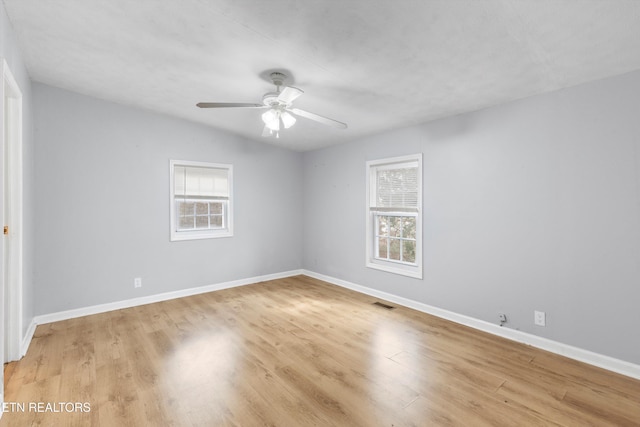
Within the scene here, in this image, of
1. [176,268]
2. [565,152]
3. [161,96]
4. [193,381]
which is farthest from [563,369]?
[161,96]

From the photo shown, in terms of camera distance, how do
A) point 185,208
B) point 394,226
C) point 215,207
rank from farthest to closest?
1. point 215,207
2. point 185,208
3. point 394,226

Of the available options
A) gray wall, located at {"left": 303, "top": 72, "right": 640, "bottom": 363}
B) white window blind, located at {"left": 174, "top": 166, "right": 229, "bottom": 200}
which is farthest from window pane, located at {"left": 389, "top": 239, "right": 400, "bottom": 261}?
white window blind, located at {"left": 174, "top": 166, "right": 229, "bottom": 200}

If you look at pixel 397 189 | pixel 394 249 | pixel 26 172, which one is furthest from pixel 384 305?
pixel 26 172

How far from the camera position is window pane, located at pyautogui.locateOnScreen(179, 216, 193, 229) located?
455 centimetres

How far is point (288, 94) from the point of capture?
2580mm

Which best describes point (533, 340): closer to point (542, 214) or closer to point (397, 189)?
point (542, 214)

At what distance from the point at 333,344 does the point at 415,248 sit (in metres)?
1.77

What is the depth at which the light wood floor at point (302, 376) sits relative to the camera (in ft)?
6.32

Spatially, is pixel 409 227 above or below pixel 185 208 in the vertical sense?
below

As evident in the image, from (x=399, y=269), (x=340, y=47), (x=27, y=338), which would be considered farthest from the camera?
(x=399, y=269)

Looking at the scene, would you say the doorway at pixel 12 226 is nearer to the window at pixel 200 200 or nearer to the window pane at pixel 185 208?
the window at pixel 200 200

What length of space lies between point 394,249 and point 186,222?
3121mm

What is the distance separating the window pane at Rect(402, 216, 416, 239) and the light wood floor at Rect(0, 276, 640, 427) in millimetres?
1054

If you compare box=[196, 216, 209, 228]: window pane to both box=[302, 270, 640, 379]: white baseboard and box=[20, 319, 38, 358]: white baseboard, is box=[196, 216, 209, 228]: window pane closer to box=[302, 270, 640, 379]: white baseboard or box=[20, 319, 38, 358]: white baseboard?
box=[20, 319, 38, 358]: white baseboard
